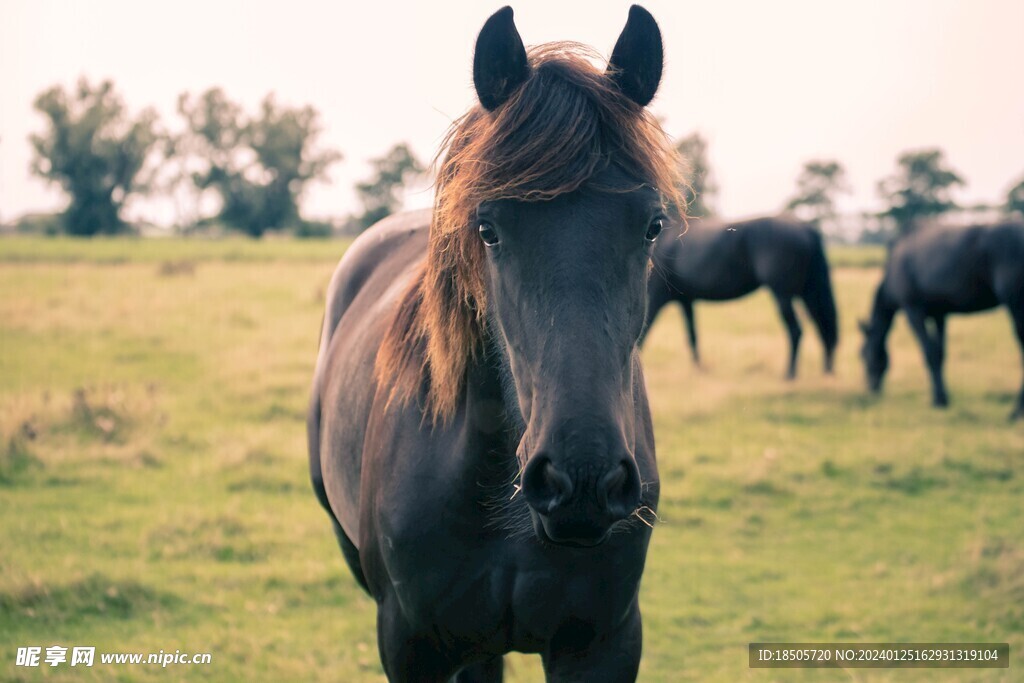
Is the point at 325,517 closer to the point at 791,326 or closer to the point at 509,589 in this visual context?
the point at 509,589

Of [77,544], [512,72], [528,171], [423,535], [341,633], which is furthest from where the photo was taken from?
[77,544]

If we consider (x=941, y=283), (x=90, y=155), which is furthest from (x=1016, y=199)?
(x=90, y=155)

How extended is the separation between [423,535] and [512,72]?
43.8 inches

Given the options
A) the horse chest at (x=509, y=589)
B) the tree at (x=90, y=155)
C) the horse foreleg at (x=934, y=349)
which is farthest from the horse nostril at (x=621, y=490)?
the tree at (x=90, y=155)

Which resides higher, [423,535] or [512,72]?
[512,72]

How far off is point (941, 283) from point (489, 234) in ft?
30.2

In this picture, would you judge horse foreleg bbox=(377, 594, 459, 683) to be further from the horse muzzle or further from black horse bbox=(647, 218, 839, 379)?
black horse bbox=(647, 218, 839, 379)

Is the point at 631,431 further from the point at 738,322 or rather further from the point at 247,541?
the point at 738,322

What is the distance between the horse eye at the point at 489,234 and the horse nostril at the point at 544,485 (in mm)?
508

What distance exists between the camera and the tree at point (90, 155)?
29750mm

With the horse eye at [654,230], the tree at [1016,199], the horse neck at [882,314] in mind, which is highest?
the horse eye at [654,230]

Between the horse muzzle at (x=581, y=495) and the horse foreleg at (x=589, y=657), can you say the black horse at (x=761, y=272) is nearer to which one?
the horse foreleg at (x=589, y=657)

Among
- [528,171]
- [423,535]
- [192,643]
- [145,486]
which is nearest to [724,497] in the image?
[192,643]

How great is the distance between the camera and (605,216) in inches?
66.6
